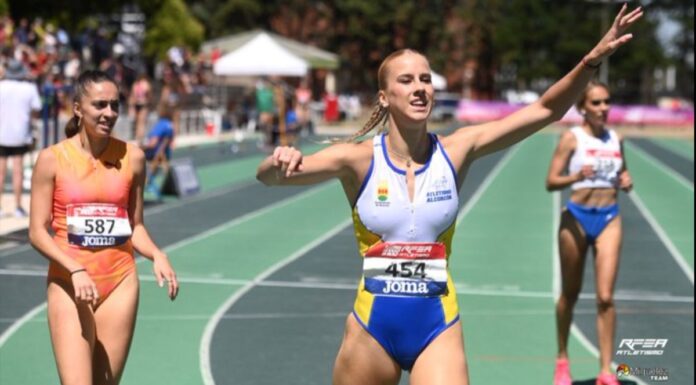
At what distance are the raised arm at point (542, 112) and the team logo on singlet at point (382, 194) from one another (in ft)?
1.14

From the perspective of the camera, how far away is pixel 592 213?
7.90 metres

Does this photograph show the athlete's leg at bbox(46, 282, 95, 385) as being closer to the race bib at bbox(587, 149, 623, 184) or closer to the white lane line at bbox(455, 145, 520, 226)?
the race bib at bbox(587, 149, 623, 184)

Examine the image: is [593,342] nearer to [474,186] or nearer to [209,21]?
[474,186]

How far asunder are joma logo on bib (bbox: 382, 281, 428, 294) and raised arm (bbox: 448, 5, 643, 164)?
1.74ft

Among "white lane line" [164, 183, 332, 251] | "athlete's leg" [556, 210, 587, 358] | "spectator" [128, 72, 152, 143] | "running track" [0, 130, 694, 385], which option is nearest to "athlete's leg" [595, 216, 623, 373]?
"athlete's leg" [556, 210, 587, 358]

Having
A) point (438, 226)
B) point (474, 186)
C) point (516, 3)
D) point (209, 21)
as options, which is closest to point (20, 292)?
point (438, 226)

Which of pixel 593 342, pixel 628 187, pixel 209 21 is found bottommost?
pixel 593 342

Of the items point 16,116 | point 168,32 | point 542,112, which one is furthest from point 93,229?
point 168,32

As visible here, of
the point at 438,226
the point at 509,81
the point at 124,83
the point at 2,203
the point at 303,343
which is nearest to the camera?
the point at 438,226

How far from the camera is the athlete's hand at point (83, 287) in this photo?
5.12m

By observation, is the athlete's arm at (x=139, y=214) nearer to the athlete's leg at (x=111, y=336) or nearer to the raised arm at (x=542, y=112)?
the athlete's leg at (x=111, y=336)

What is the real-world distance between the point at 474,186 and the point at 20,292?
14498mm

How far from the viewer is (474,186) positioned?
2470cm

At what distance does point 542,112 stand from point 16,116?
1130cm
